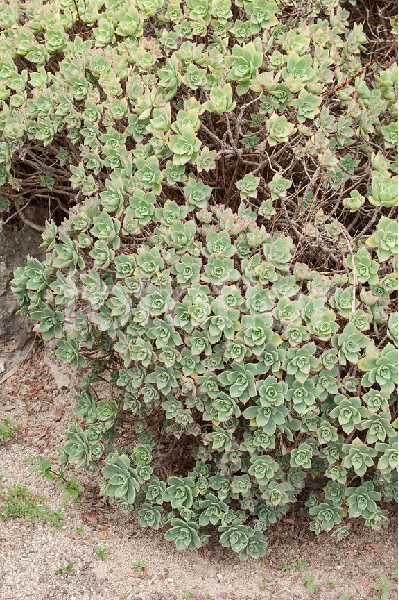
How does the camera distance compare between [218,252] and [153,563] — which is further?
[153,563]

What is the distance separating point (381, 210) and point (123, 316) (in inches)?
38.2

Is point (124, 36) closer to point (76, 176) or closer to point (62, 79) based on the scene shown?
point (62, 79)

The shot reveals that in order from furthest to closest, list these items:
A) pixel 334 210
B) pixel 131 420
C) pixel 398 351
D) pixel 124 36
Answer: pixel 131 420 → pixel 124 36 → pixel 334 210 → pixel 398 351

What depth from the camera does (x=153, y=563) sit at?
9.74 ft

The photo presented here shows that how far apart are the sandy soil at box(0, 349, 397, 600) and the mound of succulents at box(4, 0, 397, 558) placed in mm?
127

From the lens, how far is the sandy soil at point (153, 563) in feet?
9.34

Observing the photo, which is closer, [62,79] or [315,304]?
[315,304]

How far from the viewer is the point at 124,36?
301cm

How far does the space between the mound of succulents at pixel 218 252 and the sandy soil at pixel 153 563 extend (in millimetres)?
127

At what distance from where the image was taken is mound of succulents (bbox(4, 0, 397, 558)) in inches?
100

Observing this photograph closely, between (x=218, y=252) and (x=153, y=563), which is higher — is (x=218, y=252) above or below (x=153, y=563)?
above

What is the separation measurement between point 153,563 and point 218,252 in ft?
3.85

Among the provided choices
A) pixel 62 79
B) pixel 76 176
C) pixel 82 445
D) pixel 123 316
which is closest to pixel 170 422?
pixel 82 445

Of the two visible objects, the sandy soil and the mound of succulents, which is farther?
the sandy soil
